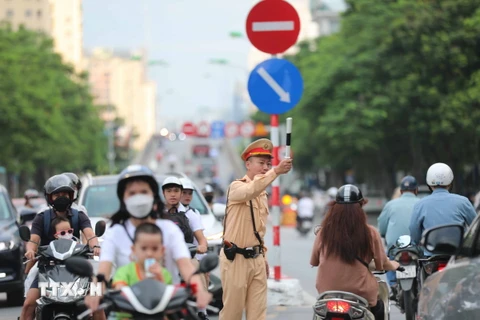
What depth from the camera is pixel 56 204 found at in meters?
9.89

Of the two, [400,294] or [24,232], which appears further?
[400,294]

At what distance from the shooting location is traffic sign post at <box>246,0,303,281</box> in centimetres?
1300

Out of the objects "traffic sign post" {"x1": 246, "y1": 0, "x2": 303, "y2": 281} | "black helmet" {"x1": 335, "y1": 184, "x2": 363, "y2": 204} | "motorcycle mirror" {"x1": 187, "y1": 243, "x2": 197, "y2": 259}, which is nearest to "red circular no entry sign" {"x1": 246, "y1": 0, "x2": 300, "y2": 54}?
"traffic sign post" {"x1": 246, "y1": 0, "x2": 303, "y2": 281}

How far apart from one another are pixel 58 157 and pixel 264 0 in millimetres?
62440

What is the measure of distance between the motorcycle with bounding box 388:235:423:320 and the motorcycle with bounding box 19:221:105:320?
243 cm

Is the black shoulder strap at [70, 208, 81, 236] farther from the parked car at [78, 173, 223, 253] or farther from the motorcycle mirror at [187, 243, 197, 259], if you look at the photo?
the parked car at [78, 173, 223, 253]

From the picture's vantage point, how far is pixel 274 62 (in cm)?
1311

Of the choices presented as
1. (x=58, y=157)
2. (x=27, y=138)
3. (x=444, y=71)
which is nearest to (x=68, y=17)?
(x=58, y=157)

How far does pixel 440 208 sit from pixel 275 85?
11.7 feet

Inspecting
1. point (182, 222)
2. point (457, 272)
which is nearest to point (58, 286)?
point (182, 222)

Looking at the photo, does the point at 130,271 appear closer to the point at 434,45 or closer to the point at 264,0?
the point at 264,0

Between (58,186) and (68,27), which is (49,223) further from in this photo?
(68,27)

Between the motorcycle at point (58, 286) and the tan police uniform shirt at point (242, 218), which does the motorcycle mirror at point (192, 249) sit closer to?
the tan police uniform shirt at point (242, 218)

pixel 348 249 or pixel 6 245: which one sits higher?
pixel 348 249
